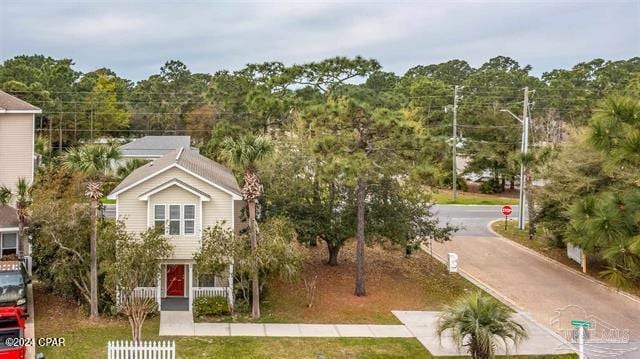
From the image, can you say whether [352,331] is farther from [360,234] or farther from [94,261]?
[94,261]

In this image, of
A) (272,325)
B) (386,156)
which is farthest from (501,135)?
(272,325)

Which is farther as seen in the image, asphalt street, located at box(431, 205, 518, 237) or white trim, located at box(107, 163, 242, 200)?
asphalt street, located at box(431, 205, 518, 237)

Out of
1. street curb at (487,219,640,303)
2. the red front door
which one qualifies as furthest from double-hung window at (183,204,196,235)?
street curb at (487,219,640,303)

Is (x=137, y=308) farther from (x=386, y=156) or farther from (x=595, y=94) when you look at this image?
(x=595, y=94)

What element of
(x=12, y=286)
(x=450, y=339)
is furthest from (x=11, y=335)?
(x=450, y=339)

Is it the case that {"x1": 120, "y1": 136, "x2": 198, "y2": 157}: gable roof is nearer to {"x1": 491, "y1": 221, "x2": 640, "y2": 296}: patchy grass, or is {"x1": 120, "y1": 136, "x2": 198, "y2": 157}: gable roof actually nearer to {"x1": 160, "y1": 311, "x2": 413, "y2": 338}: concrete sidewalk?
{"x1": 491, "y1": 221, "x2": 640, "y2": 296}: patchy grass
